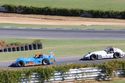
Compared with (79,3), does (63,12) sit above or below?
below

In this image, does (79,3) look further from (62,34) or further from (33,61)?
(33,61)

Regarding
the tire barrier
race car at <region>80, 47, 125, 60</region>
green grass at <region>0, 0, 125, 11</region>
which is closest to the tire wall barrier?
green grass at <region>0, 0, 125, 11</region>

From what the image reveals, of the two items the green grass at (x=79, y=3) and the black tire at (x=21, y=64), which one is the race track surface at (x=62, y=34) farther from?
the black tire at (x=21, y=64)

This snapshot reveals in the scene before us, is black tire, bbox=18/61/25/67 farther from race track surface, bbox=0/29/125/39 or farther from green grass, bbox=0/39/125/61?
race track surface, bbox=0/29/125/39

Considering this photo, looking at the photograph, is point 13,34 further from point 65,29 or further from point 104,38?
point 104,38

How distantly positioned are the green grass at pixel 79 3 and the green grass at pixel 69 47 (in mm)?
20704

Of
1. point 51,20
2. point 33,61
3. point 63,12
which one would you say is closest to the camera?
point 33,61

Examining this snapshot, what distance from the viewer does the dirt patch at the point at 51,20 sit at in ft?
189

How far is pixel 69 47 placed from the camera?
133ft

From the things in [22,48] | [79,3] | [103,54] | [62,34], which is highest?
[79,3]

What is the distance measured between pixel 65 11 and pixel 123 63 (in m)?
33.6

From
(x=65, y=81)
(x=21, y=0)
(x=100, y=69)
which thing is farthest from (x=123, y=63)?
(x=21, y=0)

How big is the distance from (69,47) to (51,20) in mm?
19467

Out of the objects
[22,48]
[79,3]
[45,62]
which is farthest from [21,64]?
[79,3]
